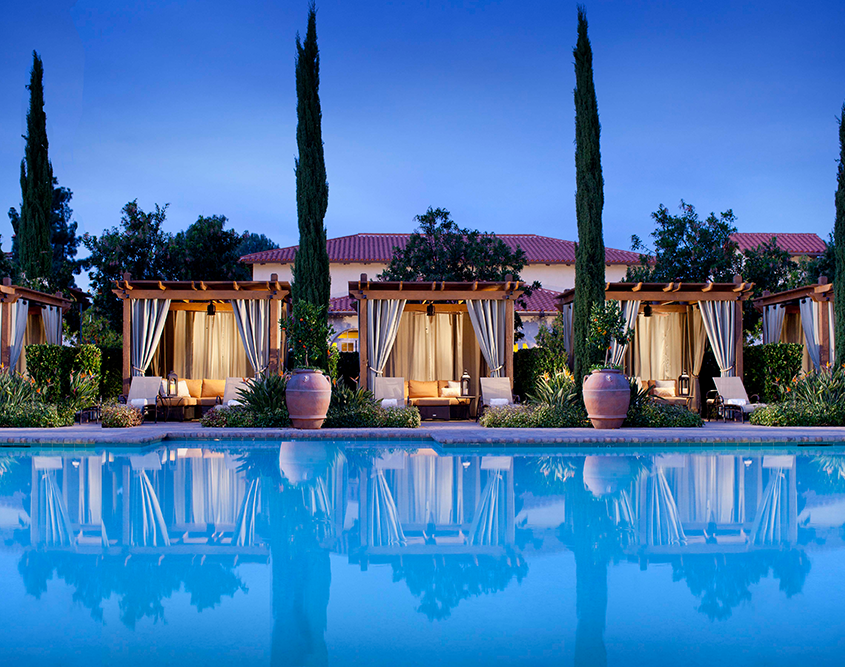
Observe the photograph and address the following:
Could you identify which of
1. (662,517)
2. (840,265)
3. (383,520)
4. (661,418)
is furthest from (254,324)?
(840,265)

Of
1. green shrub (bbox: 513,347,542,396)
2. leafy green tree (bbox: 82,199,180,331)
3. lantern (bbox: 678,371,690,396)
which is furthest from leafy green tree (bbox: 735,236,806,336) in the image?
leafy green tree (bbox: 82,199,180,331)

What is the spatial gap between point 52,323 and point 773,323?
1583 cm

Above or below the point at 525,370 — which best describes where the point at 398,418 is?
below

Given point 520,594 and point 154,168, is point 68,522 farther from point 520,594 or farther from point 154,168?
point 154,168

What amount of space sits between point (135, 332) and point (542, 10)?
1047 centimetres

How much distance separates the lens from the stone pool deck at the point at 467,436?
10.0 m

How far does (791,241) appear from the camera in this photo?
3197 cm

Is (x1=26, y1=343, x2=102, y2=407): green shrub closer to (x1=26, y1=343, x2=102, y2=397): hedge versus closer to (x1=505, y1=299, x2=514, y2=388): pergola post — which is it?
(x1=26, y1=343, x2=102, y2=397): hedge

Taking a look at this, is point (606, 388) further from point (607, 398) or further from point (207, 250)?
point (207, 250)

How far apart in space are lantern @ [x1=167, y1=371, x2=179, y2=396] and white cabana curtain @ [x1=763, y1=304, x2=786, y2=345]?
41.2ft

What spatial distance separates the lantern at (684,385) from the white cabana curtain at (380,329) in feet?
21.4

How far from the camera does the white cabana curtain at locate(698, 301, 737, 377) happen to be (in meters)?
14.6

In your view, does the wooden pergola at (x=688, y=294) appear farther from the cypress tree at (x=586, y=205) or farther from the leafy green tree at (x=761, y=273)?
the leafy green tree at (x=761, y=273)

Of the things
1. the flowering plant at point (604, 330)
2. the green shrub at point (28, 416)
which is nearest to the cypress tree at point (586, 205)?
the flowering plant at point (604, 330)
